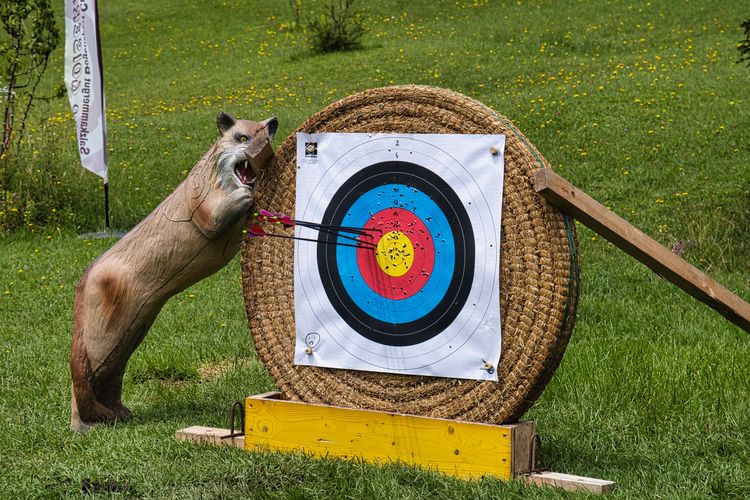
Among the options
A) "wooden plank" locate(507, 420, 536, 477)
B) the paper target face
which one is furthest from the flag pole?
"wooden plank" locate(507, 420, 536, 477)

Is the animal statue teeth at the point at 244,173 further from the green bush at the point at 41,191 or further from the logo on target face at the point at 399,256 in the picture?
the green bush at the point at 41,191

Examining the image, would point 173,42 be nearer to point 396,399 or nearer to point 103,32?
point 103,32

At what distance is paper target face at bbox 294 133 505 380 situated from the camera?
3.51m

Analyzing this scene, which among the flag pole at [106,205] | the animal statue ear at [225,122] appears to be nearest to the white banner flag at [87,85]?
the flag pole at [106,205]

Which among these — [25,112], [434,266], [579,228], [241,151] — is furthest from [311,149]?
[25,112]

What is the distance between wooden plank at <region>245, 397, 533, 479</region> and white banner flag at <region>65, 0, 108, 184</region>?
564 centimetres

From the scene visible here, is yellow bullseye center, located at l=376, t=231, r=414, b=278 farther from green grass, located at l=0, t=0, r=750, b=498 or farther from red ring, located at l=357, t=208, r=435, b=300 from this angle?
green grass, located at l=0, t=0, r=750, b=498

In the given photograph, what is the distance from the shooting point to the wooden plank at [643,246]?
3.24 m

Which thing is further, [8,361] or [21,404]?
[8,361]

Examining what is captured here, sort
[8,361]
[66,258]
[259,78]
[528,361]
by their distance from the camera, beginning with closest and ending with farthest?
[528,361], [8,361], [66,258], [259,78]

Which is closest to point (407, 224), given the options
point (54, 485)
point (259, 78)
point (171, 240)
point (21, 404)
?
point (171, 240)

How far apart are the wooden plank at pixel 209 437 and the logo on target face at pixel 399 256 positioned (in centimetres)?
64

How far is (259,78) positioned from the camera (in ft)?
51.4

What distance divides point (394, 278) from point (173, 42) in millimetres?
16866
